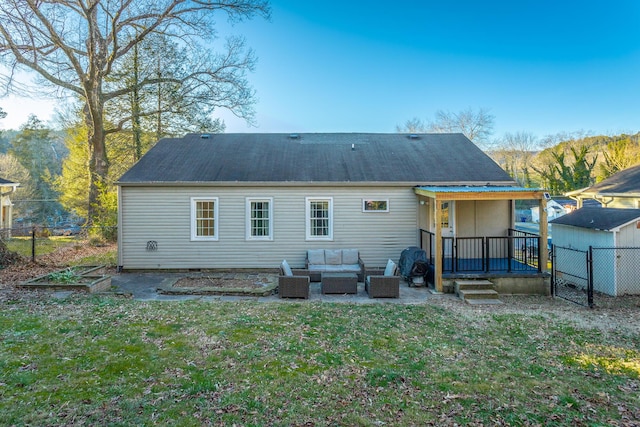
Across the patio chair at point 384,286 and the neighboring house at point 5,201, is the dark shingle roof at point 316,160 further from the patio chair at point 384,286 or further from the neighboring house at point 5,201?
the neighboring house at point 5,201

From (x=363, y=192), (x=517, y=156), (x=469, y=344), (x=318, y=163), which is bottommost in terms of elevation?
(x=469, y=344)

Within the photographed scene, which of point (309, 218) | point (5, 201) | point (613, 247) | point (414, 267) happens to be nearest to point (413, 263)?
point (414, 267)

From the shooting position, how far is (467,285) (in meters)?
9.02

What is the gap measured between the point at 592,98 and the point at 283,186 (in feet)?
127

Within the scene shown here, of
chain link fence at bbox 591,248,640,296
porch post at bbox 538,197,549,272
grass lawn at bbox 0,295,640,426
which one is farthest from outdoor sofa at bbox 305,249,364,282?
chain link fence at bbox 591,248,640,296

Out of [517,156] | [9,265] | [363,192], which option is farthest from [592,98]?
[9,265]

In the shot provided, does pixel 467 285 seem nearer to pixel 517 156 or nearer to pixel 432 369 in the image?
pixel 432 369

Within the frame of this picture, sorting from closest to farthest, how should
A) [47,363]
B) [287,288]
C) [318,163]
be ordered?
[47,363]
[287,288]
[318,163]

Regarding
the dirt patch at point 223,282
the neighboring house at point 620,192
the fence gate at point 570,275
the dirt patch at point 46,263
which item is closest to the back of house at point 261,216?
the dirt patch at point 223,282

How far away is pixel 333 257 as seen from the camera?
35.4 feet

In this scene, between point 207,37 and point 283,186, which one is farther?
point 207,37

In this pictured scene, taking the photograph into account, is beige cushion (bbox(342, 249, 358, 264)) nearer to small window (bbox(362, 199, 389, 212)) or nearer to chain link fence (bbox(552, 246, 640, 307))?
small window (bbox(362, 199, 389, 212))

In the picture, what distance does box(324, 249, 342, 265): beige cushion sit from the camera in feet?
35.3

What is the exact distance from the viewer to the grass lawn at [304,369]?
139 inches
